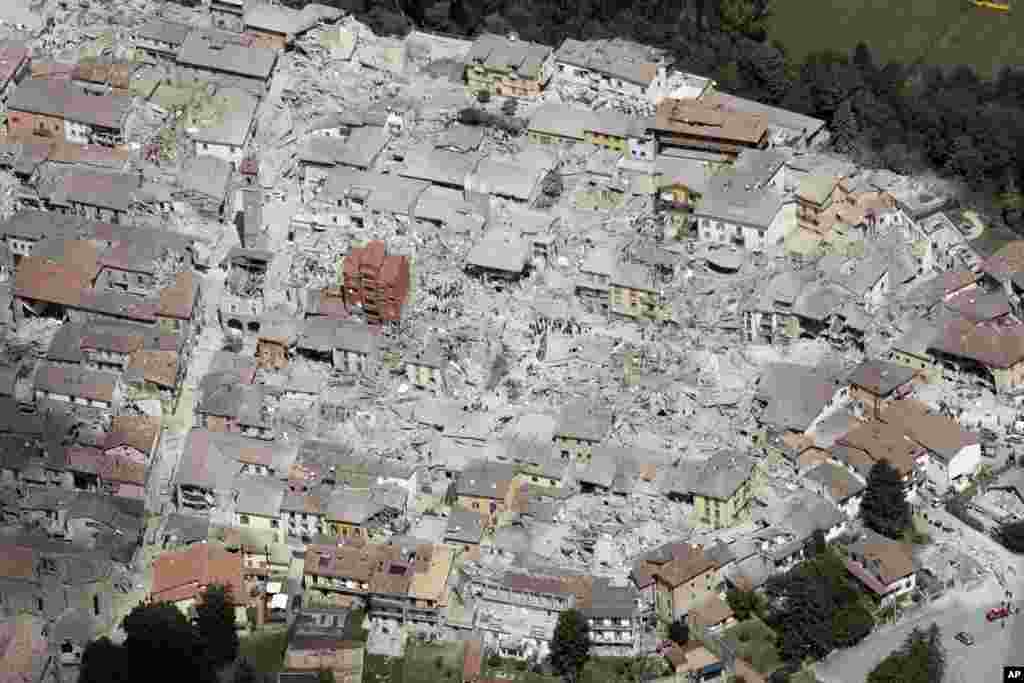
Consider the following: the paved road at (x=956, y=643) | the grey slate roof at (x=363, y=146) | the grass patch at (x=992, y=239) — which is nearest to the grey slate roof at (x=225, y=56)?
the grey slate roof at (x=363, y=146)

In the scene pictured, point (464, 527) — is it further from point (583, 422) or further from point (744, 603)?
point (744, 603)

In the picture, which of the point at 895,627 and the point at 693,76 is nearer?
the point at 895,627

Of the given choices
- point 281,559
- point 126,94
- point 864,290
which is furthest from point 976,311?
point 126,94

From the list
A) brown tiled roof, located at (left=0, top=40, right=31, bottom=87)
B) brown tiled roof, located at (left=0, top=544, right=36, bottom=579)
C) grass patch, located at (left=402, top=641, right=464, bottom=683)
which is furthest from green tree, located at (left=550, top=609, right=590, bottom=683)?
brown tiled roof, located at (left=0, top=40, right=31, bottom=87)

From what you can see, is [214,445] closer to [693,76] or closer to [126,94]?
[126,94]

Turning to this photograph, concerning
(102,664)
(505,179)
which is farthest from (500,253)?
(102,664)

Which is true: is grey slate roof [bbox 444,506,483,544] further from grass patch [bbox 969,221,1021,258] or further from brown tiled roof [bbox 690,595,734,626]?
grass patch [bbox 969,221,1021,258]
